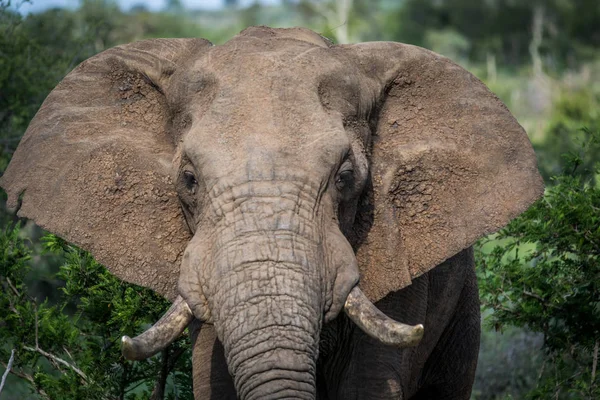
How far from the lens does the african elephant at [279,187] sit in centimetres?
416

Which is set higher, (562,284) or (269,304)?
(269,304)

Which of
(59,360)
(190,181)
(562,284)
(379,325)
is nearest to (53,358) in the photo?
(59,360)

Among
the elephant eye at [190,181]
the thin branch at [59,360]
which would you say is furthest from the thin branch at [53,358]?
the elephant eye at [190,181]

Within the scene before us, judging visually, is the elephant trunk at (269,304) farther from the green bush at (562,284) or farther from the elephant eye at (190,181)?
the green bush at (562,284)

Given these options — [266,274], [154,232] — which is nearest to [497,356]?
[154,232]

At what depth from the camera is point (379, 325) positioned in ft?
13.9

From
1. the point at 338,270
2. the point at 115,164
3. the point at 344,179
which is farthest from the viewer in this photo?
the point at 115,164

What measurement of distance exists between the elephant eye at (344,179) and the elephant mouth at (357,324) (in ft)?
1.35

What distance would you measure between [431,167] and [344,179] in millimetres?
594

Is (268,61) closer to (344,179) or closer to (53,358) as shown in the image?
(344,179)

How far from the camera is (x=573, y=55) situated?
38406 mm

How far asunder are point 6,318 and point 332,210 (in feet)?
7.70

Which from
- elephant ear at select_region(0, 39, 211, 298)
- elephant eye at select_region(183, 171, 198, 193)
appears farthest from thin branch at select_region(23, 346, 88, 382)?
elephant eye at select_region(183, 171, 198, 193)

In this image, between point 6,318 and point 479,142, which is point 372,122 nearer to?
point 479,142
